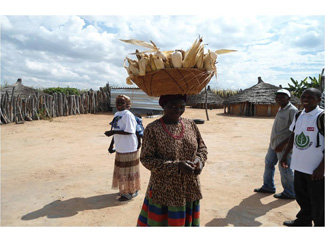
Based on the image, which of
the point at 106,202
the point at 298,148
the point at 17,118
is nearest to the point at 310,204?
the point at 298,148

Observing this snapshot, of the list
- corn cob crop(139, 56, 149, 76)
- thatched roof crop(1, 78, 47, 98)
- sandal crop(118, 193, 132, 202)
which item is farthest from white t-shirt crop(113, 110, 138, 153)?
thatched roof crop(1, 78, 47, 98)

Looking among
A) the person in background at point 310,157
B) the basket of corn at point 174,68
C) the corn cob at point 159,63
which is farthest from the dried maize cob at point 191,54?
the person in background at point 310,157

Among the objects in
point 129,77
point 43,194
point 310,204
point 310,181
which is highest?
point 129,77

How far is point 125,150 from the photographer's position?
383cm

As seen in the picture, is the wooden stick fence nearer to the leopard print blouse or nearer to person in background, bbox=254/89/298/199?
person in background, bbox=254/89/298/199

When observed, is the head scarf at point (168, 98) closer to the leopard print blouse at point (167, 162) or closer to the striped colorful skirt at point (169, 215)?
the leopard print blouse at point (167, 162)

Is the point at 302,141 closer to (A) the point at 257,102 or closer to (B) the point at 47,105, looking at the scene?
(B) the point at 47,105

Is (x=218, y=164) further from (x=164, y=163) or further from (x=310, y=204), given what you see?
(x=164, y=163)

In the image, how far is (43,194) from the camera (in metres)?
4.22

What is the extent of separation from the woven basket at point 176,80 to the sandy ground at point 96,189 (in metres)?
1.90

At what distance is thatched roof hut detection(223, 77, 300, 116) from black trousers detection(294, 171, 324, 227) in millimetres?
17431

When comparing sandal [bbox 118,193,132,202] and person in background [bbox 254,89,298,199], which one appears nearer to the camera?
person in background [bbox 254,89,298,199]

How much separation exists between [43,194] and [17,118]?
36.0 ft

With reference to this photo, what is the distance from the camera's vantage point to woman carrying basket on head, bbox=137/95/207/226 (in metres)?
2.11
